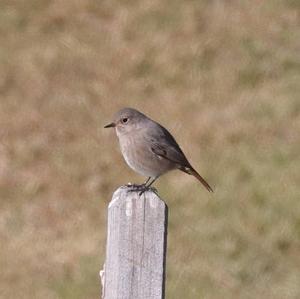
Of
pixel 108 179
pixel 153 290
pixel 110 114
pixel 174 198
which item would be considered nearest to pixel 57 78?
pixel 110 114

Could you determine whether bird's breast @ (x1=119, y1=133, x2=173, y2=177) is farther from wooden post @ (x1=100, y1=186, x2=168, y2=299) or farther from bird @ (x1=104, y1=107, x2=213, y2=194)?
wooden post @ (x1=100, y1=186, x2=168, y2=299)

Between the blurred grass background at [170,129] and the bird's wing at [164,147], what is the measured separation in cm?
200

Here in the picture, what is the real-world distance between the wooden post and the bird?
3.29 metres

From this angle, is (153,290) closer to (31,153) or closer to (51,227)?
(51,227)

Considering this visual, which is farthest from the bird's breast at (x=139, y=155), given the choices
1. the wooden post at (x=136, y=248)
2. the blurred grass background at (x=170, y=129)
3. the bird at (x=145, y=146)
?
the wooden post at (x=136, y=248)

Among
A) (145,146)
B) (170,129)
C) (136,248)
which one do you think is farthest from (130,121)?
(170,129)

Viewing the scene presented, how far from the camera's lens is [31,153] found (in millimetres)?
11695

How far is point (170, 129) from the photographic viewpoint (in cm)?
1188

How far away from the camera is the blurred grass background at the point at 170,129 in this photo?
375 inches

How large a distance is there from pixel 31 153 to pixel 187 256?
2851 millimetres

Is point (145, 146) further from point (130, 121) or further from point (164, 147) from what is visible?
point (130, 121)

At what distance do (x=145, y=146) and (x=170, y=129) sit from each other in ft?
15.7

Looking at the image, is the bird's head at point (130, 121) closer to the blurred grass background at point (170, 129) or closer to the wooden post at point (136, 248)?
the blurred grass background at point (170, 129)

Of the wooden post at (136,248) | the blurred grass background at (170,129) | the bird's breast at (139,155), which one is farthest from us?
the blurred grass background at (170,129)
